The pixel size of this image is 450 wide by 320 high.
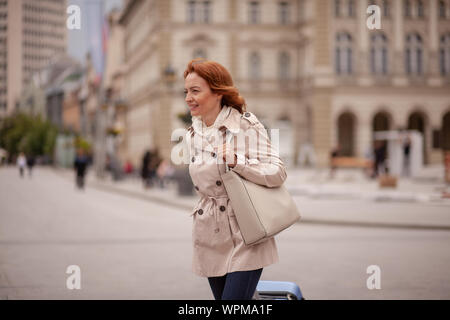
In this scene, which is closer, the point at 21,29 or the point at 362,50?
the point at 21,29

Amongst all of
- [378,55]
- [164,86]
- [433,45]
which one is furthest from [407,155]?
[164,86]

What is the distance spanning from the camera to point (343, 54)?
4666cm

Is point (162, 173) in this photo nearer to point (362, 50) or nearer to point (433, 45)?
point (362, 50)

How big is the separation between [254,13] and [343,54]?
25.3ft

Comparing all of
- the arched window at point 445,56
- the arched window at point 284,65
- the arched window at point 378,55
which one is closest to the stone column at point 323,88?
the arched window at point 378,55

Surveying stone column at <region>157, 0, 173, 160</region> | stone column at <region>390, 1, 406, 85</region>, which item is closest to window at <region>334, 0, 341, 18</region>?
stone column at <region>390, 1, 406, 85</region>

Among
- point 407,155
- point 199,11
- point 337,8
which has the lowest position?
point 407,155

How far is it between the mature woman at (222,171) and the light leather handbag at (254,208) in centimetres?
5

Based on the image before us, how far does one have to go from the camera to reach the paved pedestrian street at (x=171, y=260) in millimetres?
6891

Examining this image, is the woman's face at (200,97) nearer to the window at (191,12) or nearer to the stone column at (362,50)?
the stone column at (362,50)

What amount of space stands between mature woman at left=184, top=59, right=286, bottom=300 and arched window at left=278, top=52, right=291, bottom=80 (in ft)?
155

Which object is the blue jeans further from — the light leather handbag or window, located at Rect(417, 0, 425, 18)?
window, located at Rect(417, 0, 425, 18)

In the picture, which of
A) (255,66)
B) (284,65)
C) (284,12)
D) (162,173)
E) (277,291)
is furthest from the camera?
(284,65)
